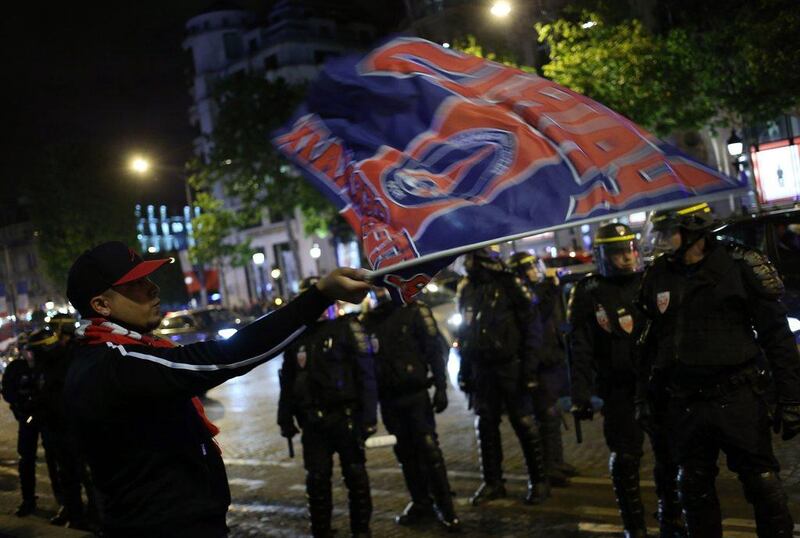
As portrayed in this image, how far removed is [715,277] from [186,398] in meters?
3.08

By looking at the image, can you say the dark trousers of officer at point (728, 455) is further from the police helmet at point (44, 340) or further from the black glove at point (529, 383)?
the police helmet at point (44, 340)

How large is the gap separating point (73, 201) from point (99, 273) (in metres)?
56.8

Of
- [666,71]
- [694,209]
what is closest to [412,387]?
[694,209]

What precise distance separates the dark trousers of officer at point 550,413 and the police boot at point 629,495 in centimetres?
203

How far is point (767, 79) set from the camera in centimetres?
2041

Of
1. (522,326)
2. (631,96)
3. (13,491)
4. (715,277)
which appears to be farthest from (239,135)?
(715,277)

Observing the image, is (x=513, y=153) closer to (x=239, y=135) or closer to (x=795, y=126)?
(x=795, y=126)

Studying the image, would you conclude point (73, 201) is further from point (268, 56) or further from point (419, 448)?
point (419, 448)

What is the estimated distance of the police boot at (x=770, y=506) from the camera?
15.3 ft

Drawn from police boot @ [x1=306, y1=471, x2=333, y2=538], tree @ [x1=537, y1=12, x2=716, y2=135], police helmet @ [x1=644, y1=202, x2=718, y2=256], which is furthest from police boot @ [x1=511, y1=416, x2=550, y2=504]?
tree @ [x1=537, y1=12, x2=716, y2=135]

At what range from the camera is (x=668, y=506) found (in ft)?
18.4

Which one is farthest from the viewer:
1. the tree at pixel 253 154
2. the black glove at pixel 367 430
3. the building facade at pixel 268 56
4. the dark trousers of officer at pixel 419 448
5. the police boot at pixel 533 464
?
the building facade at pixel 268 56

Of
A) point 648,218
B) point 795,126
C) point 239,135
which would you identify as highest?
point 239,135

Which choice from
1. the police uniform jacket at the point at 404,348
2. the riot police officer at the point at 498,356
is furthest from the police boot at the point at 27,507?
the riot police officer at the point at 498,356
